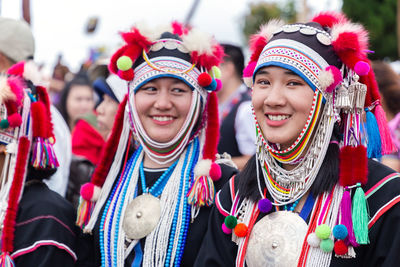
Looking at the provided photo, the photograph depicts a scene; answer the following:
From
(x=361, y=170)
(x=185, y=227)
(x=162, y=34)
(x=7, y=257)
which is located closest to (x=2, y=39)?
(x=162, y=34)

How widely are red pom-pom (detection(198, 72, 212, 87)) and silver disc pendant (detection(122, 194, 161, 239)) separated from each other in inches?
27.8

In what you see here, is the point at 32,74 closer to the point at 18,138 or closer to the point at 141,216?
the point at 18,138

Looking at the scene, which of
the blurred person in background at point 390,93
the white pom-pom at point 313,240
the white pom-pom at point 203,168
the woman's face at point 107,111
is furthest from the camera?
the blurred person in background at point 390,93

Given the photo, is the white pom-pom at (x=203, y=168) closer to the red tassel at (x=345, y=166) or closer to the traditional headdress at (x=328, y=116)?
the traditional headdress at (x=328, y=116)

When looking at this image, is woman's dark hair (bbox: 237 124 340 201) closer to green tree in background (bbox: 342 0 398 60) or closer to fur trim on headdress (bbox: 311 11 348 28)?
fur trim on headdress (bbox: 311 11 348 28)

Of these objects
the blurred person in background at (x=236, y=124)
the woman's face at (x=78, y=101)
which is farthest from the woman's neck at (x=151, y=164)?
the woman's face at (x=78, y=101)

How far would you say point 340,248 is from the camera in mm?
2090

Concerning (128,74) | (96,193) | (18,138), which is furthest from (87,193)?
(128,74)

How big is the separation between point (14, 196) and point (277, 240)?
1.52 metres

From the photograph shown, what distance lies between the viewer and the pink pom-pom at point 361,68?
2238 millimetres

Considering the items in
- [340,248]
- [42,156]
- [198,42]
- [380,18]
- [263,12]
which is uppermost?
[263,12]

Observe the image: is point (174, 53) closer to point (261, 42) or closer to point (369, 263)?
point (261, 42)

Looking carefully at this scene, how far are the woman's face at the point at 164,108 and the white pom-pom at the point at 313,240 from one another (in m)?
1.08

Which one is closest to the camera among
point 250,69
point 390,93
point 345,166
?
point 345,166
